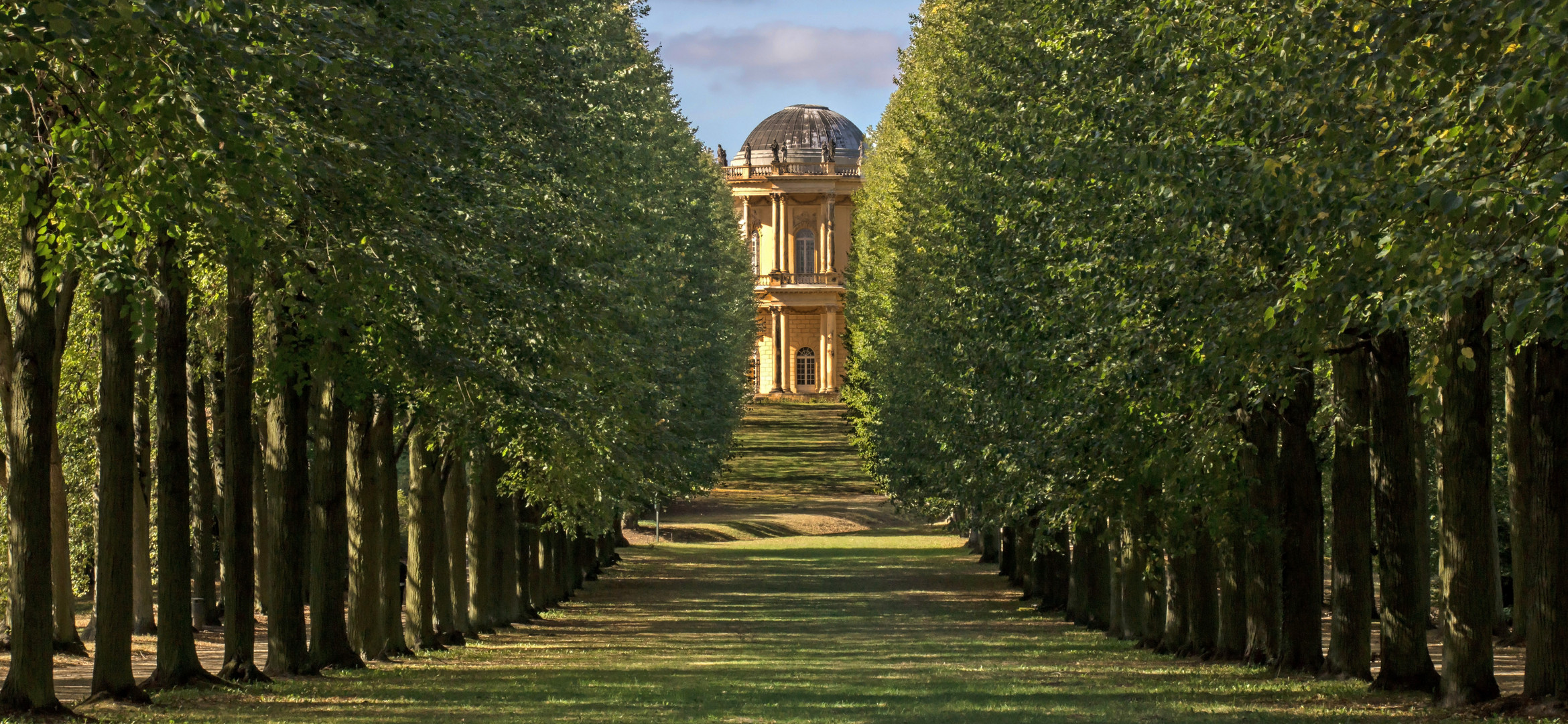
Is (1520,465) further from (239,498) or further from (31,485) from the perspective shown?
(31,485)

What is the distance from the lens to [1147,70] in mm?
14781

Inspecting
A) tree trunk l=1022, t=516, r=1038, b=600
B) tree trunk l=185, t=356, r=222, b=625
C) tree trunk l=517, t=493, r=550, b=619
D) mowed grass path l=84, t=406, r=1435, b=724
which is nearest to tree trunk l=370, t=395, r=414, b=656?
mowed grass path l=84, t=406, r=1435, b=724

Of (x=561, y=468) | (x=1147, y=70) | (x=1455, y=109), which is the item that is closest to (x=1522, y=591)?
(x=1147, y=70)

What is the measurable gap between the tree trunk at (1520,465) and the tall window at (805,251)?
8567 cm

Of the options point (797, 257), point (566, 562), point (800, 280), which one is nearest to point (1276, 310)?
point (566, 562)

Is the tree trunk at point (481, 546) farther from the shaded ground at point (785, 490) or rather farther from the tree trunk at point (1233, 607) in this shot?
the shaded ground at point (785, 490)

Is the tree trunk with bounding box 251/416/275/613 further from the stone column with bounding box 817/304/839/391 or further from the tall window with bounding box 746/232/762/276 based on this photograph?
the tall window with bounding box 746/232/762/276

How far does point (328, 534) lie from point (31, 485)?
17.9ft

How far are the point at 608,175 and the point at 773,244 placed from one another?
84.5 meters

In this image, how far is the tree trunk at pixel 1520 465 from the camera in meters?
16.3

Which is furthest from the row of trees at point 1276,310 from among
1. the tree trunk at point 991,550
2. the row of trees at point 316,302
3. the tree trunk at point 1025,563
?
the tree trunk at point 991,550

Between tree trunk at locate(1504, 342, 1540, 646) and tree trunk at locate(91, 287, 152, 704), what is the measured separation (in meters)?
12.1

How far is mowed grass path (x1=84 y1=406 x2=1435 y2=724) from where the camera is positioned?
14477 millimetres

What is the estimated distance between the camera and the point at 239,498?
16.6 metres
